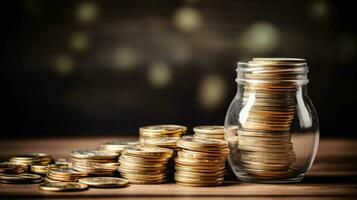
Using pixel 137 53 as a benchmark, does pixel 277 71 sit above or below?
below

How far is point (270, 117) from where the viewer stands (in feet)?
8.79

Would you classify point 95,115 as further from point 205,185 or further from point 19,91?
point 205,185

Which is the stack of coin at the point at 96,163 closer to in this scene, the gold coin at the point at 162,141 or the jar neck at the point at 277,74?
the gold coin at the point at 162,141

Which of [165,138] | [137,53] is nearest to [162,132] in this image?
[165,138]

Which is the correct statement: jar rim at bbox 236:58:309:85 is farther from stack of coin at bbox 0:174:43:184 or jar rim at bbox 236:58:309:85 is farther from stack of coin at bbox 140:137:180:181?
stack of coin at bbox 0:174:43:184

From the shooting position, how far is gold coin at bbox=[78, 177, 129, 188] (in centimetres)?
270

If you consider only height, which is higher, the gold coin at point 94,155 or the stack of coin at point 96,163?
the gold coin at point 94,155

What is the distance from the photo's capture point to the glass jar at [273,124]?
2.68m

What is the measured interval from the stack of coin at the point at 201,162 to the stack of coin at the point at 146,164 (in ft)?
0.19

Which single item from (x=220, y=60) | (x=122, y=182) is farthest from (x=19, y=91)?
(x=122, y=182)

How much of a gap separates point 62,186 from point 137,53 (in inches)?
84.6

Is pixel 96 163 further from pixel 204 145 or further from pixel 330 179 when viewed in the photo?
pixel 330 179

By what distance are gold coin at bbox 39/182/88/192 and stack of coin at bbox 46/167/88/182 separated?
0.20 feet

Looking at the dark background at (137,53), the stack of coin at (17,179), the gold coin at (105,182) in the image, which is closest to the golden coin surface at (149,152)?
the gold coin at (105,182)
